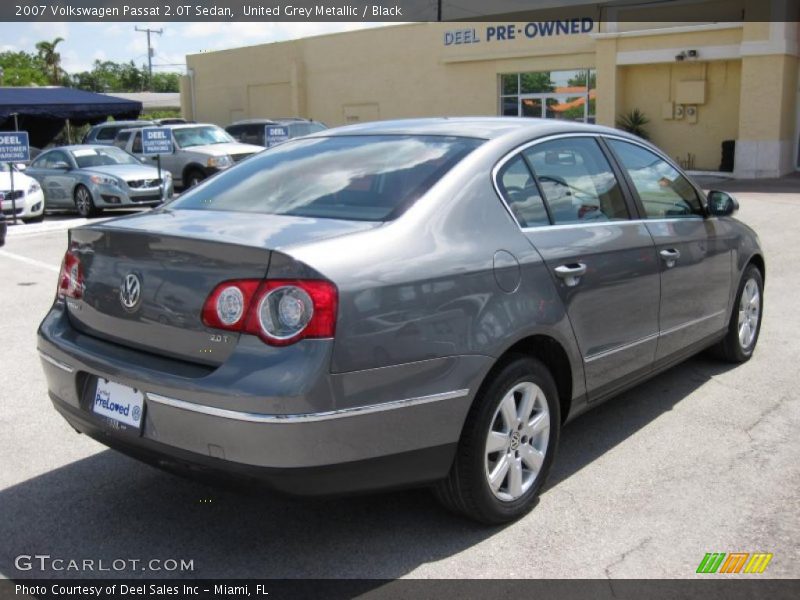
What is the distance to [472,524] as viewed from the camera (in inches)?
148

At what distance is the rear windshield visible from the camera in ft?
12.1

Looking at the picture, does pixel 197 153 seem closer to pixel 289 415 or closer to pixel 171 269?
pixel 171 269

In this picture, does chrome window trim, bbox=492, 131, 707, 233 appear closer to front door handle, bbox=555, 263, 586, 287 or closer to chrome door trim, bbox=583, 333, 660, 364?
front door handle, bbox=555, 263, 586, 287

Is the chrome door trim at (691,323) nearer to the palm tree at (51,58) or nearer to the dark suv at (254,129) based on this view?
the dark suv at (254,129)

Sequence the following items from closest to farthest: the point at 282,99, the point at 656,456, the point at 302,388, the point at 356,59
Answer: the point at 302,388, the point at 656,456, the point at 356,59, the point at 282,99

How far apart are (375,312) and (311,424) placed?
0.46 meters

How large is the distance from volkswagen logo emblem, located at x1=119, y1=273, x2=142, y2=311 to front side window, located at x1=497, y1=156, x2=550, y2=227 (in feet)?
5.23

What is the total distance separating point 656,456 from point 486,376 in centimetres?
147

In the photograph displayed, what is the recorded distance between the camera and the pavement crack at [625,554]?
339 centimetres

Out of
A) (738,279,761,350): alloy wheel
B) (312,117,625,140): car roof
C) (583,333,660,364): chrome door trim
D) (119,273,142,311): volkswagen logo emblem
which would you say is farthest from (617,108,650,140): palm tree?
(119,273,142,311): volkswagen logo emblem

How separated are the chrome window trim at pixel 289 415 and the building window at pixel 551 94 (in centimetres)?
2523

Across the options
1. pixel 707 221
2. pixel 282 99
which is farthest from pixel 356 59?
pixel 707 221

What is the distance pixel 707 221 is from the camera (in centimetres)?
533

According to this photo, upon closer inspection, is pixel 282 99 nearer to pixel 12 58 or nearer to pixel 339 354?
pixel 339 354
